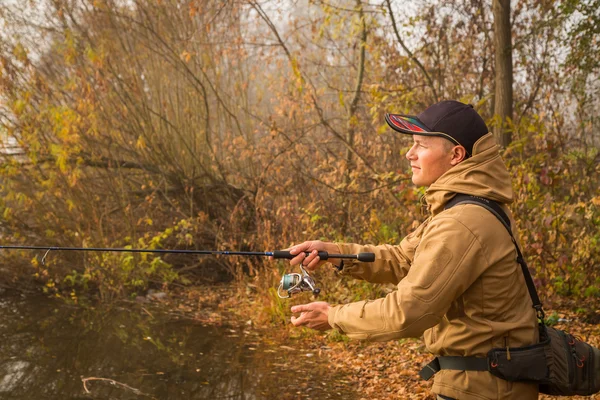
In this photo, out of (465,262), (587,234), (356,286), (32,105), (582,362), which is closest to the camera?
(465,262)

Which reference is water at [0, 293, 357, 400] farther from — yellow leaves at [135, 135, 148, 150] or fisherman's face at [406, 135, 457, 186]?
fisherman's face at [406, 135, 457, 186]

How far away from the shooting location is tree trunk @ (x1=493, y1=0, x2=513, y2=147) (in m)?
6.96

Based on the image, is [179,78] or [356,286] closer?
[356,286]

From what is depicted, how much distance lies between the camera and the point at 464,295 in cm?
236

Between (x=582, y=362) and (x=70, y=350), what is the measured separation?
5.94 m

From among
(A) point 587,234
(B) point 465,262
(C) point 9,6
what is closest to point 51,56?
(C) point 9,6

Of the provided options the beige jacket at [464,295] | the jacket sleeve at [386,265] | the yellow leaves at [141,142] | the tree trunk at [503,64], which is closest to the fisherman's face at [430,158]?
the beige jacket at [464,295]

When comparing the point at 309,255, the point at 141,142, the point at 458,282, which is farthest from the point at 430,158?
the point at 141,142

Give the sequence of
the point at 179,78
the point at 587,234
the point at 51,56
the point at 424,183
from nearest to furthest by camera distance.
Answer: the point at 424,183 < the point at 587,234 < the point at 51,56 < the point at 179,78

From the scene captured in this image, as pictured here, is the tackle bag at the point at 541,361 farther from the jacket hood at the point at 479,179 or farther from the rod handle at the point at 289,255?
the rod handle at the point at 289,255

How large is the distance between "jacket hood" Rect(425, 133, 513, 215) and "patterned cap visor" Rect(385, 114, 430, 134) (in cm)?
22

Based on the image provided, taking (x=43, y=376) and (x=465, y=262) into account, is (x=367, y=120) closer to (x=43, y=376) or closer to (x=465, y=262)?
(x=43, y=376)

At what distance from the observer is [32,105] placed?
887 centimetres

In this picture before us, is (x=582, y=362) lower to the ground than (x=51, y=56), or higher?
lower
